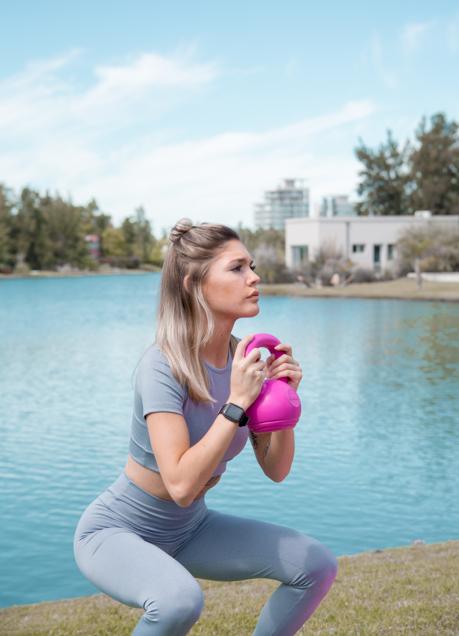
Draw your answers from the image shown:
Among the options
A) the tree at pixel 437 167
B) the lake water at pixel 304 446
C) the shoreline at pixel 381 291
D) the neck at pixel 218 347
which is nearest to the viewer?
the neck at pixel 218 347

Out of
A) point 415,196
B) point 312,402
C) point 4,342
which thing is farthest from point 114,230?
point 312,402

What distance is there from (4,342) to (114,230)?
78.5 meters

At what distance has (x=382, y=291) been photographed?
41.5 meters

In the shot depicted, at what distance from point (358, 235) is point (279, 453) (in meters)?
49.7

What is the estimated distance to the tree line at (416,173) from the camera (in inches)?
2606

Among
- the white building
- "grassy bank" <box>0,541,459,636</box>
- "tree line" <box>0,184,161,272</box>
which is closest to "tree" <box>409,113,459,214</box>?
the white building

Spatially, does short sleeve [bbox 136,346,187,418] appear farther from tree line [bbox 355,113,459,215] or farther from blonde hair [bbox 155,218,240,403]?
tree line [bbox 355,113,459,215]

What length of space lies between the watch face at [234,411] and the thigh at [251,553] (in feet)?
1.74

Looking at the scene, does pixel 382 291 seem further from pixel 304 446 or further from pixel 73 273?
pixel 73 273

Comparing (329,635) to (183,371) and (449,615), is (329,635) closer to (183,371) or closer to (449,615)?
(449,615)

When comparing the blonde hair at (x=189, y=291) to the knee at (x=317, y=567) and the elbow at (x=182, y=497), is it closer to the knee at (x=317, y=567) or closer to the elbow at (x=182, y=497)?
the elbow at (x=182, y=497)

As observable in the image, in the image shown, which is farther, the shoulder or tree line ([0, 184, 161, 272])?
tree line ([0, 184, 161, 272])

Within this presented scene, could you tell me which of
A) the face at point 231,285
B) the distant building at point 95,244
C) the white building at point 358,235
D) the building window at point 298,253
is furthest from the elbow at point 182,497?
the distant building at point 95,244

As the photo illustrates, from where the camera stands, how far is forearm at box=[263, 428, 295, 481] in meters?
2.85
